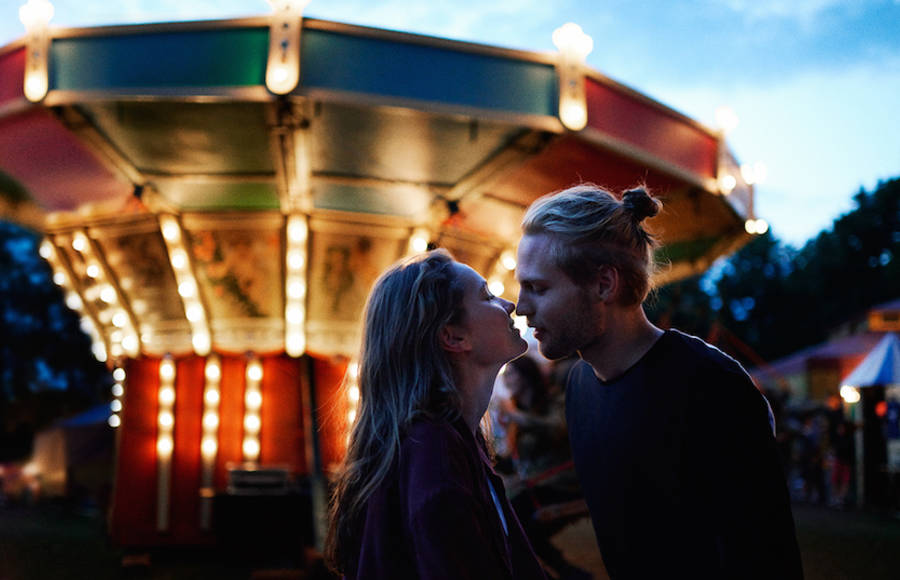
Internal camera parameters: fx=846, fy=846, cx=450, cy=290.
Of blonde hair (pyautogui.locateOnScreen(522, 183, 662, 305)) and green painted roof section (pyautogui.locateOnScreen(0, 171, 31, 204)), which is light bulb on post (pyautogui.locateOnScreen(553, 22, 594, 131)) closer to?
blonde hair (pyautogui.locateOnScreen(522, 183, 662, 305))

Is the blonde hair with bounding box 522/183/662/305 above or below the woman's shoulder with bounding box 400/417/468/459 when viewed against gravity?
above

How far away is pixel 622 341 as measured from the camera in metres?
2.20

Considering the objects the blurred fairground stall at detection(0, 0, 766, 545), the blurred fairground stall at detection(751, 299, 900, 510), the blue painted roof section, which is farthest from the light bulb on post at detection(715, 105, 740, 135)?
the blurred fairground stall at detection(751, 299, 900, 510)

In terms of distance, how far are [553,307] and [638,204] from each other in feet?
1.17

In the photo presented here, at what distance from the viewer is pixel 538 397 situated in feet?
20.4

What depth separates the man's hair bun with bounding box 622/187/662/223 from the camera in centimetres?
220

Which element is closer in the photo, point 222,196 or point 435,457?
point 435,457

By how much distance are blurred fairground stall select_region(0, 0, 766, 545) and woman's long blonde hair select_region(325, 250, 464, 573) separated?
292 centimetres

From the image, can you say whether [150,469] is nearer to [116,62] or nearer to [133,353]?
[133,353]

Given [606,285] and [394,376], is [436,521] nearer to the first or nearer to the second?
[394,376]

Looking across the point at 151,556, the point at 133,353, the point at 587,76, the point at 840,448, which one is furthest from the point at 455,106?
the point at 840,448

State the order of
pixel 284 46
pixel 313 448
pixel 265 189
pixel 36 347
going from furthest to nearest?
pixel 36 347
pixel 313 448
pixel 265 189
pixel 284 46

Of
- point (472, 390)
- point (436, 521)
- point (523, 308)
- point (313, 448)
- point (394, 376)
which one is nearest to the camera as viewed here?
point (436, 521)

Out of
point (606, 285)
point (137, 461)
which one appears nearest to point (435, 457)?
point (606, 285)
